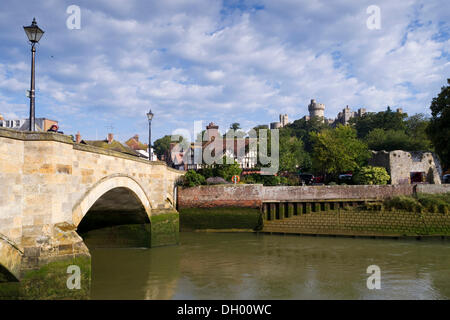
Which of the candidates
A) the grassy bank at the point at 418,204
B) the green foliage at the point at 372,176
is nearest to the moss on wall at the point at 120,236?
the grassy bank at the point at 418,204

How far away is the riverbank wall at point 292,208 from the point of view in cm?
2564

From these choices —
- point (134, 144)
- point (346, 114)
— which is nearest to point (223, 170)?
point (134, 144)

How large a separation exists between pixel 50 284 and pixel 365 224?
22.2 meters

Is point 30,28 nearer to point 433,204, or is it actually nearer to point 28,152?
point 28,152

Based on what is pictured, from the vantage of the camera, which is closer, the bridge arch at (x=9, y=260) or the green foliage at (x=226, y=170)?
the bridge arch at (x=9, y=260)

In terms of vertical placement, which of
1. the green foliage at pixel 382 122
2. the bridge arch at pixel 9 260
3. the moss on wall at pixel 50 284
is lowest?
the moss on wall at pixel 50 284

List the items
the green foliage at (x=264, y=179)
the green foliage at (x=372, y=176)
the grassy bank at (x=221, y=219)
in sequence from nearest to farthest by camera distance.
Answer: the grassy bank at (x=221, y=219) < the green foliage at (x=372, y=176) < the green foliage at (x=264, y=179)

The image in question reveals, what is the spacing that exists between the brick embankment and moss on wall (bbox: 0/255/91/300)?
18462 mm

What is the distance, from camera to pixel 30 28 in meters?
9.09

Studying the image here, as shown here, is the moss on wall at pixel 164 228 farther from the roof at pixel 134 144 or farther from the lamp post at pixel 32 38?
the roof at pixel 134 144

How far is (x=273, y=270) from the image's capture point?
1541cm

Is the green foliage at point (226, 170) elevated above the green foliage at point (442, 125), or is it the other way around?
the green foliage at point (442, 125)

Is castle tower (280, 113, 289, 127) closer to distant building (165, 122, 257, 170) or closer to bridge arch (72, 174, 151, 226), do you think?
distant building (165, 122, 257, 170)
